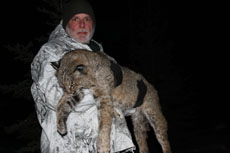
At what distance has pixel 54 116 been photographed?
3334 mm

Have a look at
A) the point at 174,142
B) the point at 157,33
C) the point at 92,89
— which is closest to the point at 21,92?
the point at 92,89

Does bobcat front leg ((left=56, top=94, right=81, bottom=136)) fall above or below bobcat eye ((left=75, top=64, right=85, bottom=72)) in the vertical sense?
below

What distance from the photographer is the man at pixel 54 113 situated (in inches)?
125

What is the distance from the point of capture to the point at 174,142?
14.8m

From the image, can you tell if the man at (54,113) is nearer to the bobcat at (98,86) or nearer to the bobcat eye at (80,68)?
the bobcat at (98,86)

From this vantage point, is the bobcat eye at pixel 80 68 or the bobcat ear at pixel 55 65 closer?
the bobcat ear at pixel 55 65

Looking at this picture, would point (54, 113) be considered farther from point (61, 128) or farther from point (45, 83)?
point (45, 83)

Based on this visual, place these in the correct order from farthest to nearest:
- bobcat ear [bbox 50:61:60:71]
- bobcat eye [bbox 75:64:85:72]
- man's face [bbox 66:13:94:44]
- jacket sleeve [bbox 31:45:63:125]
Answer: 1. man's face [bbox 66:13:94:44]
2. bobcat eye [bbox 75:64:85:72]
3. bobcat ear [bbox 50:61:60:71]
4. jacket sleeve [bbox 31:45:63:125]

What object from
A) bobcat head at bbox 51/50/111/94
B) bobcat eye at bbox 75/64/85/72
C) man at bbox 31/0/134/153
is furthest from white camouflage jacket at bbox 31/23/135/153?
bobcat eye at bbox 75/64/85/72

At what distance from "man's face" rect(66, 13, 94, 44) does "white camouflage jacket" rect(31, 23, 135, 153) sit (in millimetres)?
336

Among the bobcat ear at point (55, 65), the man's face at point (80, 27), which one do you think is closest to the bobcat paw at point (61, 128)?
the bobcat ear at point (55, 65)

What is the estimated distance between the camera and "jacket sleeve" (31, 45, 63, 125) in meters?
3.11

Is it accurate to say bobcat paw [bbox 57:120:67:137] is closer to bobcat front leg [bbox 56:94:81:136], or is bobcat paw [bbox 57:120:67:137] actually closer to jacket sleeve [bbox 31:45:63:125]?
bobcat front leg [bbox 56:94:81:136]

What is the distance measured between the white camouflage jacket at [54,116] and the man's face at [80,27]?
336 millimetres
